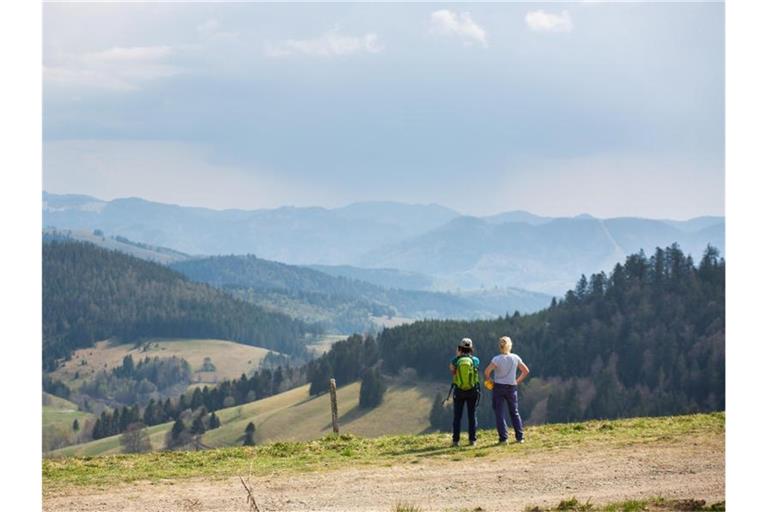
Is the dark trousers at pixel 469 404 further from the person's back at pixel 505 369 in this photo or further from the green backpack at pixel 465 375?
the person's back at pixel 505 369

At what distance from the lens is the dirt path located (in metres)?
19.3

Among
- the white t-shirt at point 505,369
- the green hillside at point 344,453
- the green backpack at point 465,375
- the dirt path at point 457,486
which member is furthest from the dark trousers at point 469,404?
the dirt path at point 457,486

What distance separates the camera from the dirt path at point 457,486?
19.3m

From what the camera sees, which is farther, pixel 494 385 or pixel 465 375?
pixel 494 385

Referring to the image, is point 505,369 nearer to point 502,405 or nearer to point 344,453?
point 502,405

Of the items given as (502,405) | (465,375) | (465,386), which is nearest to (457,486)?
(465,386)

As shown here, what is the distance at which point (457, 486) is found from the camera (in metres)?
20.6

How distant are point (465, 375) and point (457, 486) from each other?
5.49 m

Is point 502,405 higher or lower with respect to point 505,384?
lower

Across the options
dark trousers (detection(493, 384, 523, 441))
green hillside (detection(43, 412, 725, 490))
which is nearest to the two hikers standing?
dark trousers (detection(493, 384, 523, 441))

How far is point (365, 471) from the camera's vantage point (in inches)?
886

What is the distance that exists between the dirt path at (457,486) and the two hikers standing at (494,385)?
2.29m

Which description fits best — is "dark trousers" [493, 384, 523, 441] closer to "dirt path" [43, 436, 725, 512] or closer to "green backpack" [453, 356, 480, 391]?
"green backpack" [453, 356, 480, 391]
